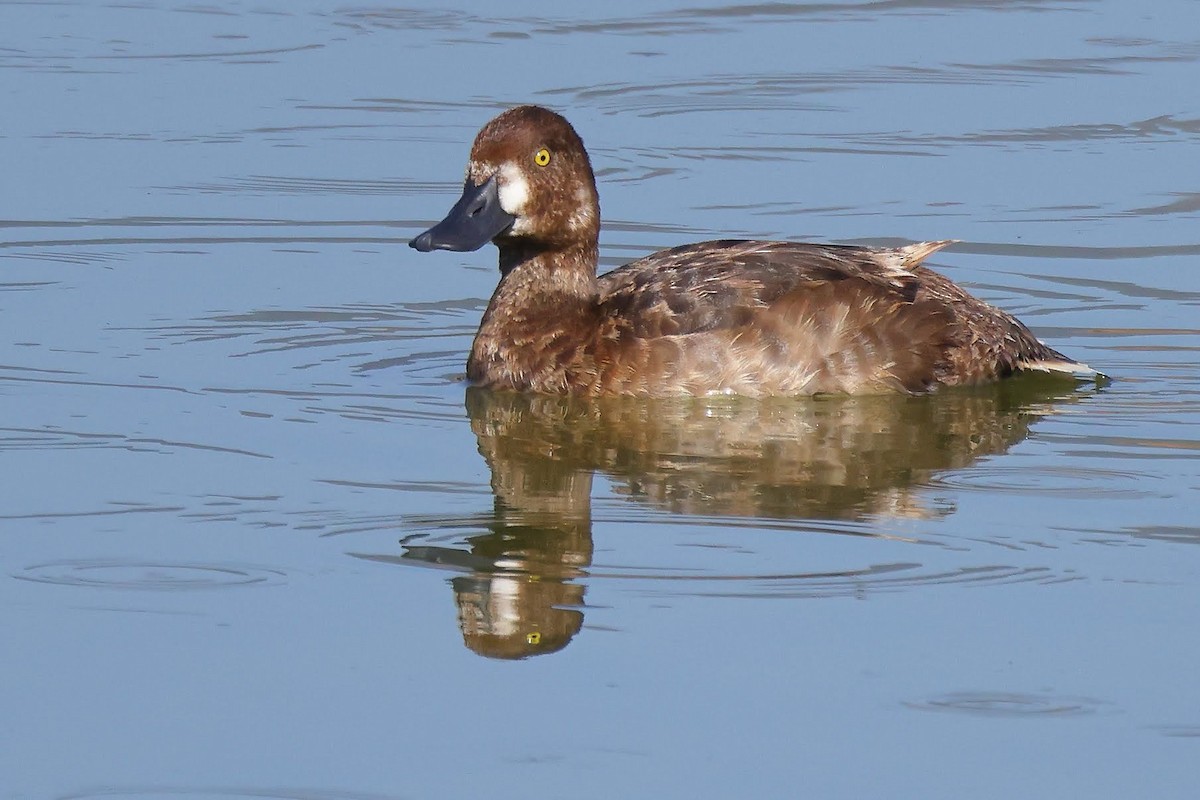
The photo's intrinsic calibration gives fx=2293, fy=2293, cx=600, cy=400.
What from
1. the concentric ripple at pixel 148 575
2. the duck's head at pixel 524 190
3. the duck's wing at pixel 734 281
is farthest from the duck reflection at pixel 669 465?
the duck's head at pixel 524 190

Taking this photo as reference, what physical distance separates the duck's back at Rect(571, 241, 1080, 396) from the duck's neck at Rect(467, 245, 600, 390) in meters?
0.10

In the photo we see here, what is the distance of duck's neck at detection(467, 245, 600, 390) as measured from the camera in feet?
29.4

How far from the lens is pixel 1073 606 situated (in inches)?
241

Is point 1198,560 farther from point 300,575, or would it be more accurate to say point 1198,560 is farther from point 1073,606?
point 300,575

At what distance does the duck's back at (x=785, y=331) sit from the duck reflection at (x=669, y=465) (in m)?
0.09

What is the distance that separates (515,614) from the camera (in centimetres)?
610

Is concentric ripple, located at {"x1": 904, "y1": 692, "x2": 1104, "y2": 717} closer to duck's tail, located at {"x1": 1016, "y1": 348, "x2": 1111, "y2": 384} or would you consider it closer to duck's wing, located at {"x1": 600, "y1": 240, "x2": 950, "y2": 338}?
duck's wing, located at {"x1": 600, "y1": 240, "x2": 950, "y2": 338}

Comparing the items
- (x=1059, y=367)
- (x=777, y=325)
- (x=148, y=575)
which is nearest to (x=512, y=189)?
(x=777, y=325)

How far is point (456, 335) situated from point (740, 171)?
113 inches

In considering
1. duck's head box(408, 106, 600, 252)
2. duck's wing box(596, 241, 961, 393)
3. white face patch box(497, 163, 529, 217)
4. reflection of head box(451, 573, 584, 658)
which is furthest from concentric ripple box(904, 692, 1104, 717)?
white face patch box(497, 163, 529, 217)

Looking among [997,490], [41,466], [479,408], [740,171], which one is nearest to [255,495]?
[41,466]

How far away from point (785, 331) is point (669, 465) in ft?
3.97

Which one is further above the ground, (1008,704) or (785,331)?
(785,331)

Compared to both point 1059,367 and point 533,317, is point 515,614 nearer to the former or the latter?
point 533,317
